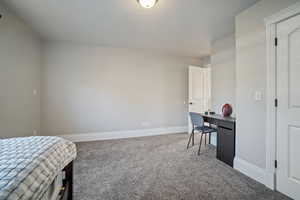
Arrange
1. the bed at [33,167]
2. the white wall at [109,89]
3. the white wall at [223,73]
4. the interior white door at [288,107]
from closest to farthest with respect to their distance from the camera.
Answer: the bed at [33,167]
the interior white door at [288,107]
the white wall at [223,73]
the white wall at [109,89]

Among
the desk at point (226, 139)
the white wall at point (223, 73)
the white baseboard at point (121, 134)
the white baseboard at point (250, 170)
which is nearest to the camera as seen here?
the white baseboard at point (250, 170)

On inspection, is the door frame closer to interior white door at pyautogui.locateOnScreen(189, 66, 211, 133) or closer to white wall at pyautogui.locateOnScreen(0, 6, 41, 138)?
interior white door at pyautogui.locateOnScreen(189, 66, 211, 133)

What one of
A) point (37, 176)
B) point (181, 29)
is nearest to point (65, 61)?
point (181, 29)

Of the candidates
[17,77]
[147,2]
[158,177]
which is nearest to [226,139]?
[158,177]

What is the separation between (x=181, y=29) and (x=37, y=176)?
3.05 meters

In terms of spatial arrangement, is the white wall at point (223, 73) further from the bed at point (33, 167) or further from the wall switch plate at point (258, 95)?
the bed at point (33, 167)

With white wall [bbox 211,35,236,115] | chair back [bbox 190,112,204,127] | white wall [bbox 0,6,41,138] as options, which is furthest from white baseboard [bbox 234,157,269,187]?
white wall [bbox 0,6,41,138]

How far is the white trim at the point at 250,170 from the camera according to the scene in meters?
1.89

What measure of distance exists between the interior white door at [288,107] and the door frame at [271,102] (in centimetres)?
4

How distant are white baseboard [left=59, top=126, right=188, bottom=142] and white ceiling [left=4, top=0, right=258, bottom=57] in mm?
2298

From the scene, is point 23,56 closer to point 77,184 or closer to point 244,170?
point 77,184

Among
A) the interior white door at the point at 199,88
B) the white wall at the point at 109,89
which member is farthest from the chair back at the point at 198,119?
the white wall at the point at 109,89

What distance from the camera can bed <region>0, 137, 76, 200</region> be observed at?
2.18ft

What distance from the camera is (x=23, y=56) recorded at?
105 inches
